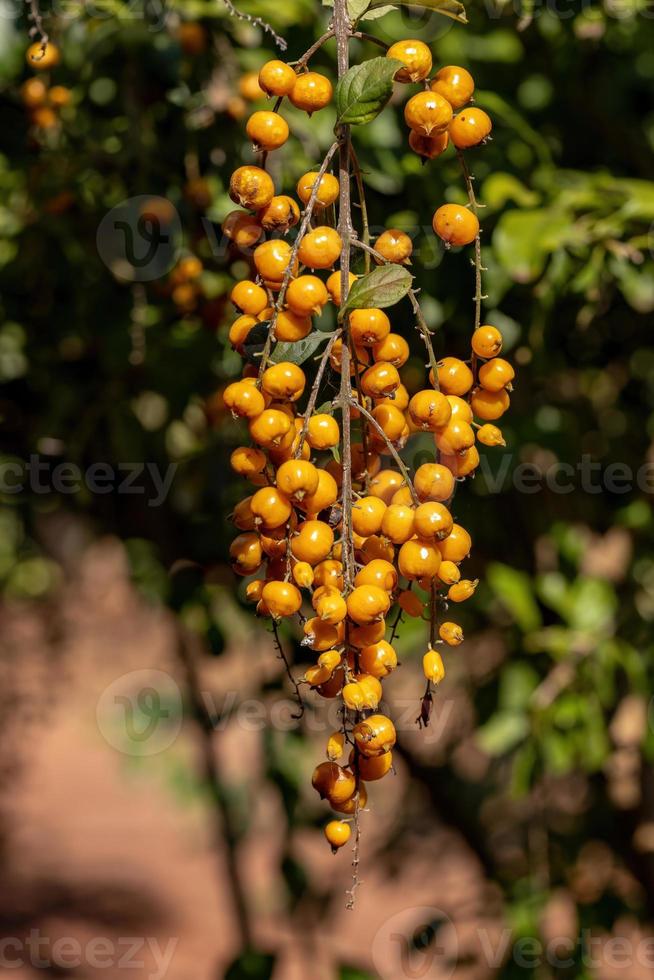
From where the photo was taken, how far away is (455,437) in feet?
2.15

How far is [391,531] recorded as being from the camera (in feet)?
2.08

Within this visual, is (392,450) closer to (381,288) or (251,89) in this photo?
(381,288)

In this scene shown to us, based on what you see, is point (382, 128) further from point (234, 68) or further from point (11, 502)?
point (11, 502)

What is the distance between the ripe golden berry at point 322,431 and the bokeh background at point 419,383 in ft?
1.24

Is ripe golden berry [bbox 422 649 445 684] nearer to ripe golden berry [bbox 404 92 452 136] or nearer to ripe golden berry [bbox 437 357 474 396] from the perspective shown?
ripe golden berry [bbox 437 357 474 396]

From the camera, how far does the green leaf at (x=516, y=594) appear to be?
1.43 meters

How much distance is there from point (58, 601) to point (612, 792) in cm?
124

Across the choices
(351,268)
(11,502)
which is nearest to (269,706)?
(11,502)

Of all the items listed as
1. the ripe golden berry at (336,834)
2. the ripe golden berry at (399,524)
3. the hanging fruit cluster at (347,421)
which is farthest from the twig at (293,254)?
the ripe golden berry at (336,834)

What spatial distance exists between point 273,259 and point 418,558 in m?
0.20
